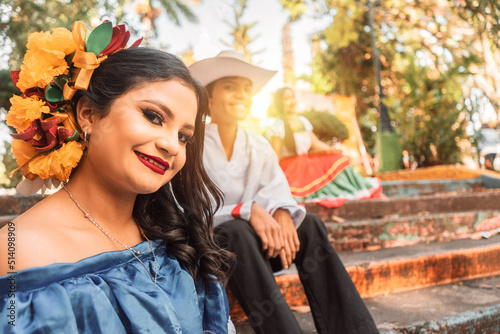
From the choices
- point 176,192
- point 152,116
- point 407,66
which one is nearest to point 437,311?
point 176,192

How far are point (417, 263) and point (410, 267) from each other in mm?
69

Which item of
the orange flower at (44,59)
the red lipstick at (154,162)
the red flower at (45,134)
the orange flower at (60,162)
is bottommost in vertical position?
the red lipstick at (154,162)

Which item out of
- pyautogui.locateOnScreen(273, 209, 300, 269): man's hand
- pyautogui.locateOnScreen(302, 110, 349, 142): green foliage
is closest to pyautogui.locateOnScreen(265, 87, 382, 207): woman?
pyautogui.locateOnScreen(273, 209, 300, 269): man's hand

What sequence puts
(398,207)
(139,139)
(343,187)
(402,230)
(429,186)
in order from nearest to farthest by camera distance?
(139,139), (402,230), (398,207), (343,187), (429,186)

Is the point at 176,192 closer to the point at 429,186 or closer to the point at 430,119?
the point at 429,186

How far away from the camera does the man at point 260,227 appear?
159 cm

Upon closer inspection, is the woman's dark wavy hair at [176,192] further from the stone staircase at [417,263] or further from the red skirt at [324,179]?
the red skirt at [324,179]

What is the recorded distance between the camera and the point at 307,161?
4590 millimetres

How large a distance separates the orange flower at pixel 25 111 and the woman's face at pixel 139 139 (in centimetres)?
18

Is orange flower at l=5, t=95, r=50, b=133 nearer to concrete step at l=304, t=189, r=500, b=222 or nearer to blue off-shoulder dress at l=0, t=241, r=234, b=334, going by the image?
blue off-shoulder dress at l=0, t=241, r=234, b=334

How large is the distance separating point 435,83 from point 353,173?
19.2 feet

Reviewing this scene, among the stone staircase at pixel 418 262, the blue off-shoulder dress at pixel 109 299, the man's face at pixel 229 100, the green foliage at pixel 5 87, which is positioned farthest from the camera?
the green foliage at pixel 5 87

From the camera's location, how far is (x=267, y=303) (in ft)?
5.07

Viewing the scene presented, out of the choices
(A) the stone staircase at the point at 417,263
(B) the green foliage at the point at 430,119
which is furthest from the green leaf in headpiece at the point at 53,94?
(B) the green foliage at the point at 430,119
